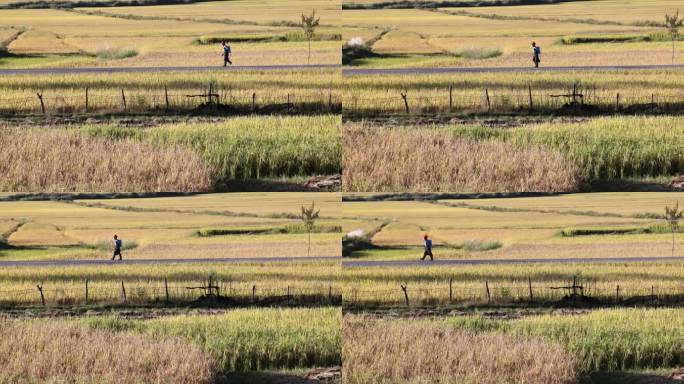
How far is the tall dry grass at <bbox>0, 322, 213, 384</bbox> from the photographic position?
10.2 m

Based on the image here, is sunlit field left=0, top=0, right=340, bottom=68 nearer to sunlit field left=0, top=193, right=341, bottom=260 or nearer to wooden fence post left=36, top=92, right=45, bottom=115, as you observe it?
wooden fence post left=36, top=92, right=45, bottom=115

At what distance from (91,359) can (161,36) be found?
3.08 m

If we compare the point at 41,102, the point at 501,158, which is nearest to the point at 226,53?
the point at 41,102

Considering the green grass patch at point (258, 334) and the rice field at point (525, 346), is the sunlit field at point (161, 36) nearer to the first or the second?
the green grass patch at point (258, 334)

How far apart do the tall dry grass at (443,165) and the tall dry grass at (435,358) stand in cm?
131

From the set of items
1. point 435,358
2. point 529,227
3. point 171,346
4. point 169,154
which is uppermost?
point 169,154

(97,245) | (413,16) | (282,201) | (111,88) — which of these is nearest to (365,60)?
(413,16)

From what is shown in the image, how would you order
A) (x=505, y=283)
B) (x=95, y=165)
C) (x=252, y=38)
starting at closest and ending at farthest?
(x=95, y=165), (x=505, y=283), (x=252, y=38)

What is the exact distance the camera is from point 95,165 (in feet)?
33.7

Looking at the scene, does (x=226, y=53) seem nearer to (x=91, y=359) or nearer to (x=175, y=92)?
(x=175, y=92)

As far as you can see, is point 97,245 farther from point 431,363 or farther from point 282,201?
point 431,363

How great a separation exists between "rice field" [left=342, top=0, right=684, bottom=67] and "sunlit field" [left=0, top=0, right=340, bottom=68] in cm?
47

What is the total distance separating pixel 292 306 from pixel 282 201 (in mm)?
1013

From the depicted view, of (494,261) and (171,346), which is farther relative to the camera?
(494,261)
